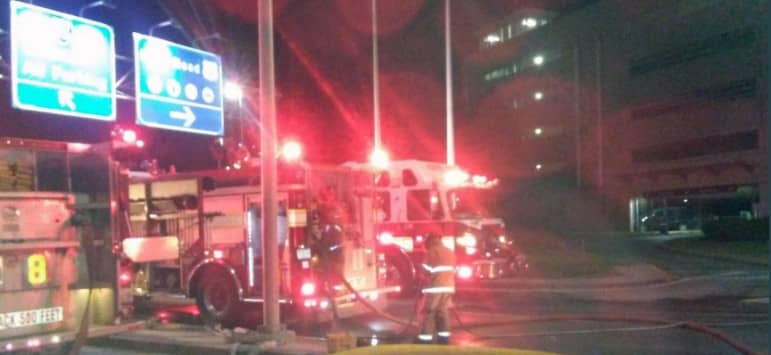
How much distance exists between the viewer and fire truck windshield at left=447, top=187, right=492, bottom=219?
19.4 meters

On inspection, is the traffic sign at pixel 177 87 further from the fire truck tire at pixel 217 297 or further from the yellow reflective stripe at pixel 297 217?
the yellow reflective stripe at pixel 297 217

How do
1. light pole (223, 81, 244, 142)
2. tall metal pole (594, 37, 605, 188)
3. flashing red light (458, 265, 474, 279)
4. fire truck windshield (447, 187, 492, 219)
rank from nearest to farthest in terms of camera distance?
flashing red light (458, 265, 474, 279) < fire truck windshield (447, 187, 492, 219) < light pole (223, 81, 244, 142) < tall metal pole (594, 37, 605, 188)

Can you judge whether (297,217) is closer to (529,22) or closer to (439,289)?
(439,289)

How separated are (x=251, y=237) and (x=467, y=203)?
6786 millimetres

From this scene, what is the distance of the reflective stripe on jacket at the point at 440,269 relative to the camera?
37.8ft

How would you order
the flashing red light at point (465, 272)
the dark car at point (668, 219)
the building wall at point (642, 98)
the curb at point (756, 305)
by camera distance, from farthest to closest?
the dark car at point (668, 219) → the building wall at point (642, 98) → the flashing red light at point (465, 272) → the curb at point (756, 305)

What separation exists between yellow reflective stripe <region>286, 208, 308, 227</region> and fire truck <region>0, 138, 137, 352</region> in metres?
4.91

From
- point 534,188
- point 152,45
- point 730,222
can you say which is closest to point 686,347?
point 152,45

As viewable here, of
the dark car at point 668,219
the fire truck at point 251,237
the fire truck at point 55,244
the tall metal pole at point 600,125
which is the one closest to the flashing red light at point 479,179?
the fire truck at point 251,237

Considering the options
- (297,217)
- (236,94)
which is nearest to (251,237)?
(297,217)

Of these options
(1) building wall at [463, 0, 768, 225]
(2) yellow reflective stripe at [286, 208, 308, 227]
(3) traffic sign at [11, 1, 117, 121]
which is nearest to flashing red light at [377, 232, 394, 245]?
(2) yellow reflective stripe at [286, 208, 308, 227]

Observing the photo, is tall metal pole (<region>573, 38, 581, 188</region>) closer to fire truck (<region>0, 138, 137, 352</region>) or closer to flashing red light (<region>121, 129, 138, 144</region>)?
flashing red light (<region>121, 129, 138, 144</region>)

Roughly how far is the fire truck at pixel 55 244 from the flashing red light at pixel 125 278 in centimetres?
8

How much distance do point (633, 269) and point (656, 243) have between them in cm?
1763
